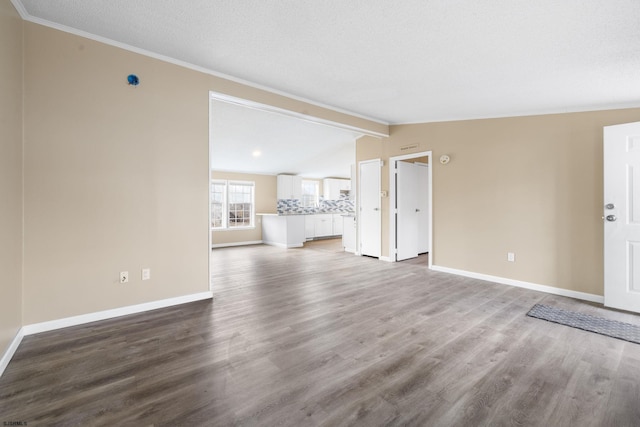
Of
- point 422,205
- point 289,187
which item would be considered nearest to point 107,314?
point 422,205

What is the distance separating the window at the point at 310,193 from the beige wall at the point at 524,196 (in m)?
5.40

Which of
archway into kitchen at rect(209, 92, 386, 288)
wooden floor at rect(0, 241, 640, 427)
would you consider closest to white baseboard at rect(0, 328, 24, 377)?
wooden floor at rect(0, 241, 640, 427)

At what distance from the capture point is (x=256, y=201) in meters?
8.48

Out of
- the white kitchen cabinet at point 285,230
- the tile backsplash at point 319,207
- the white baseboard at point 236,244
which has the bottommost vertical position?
the white baseboard at point 236,244

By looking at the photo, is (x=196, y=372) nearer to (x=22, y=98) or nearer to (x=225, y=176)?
(x=22, y=98)

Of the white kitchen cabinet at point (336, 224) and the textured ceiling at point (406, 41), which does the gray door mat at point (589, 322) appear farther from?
the white kitchen cabinet at point (336, 224)

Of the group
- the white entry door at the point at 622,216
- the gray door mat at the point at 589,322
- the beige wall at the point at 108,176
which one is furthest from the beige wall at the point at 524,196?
the beige wall at the point at 108,176

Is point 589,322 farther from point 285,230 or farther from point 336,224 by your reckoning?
point 336,224

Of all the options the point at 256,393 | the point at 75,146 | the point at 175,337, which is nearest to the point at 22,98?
the point at 75,146

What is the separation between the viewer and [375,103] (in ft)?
14.0

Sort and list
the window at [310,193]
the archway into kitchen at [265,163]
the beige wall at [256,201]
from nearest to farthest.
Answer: the archway into kitchen at [265,163]
the beige wall at [256,201]
the window at [310,193]

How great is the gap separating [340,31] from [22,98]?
2666 mm

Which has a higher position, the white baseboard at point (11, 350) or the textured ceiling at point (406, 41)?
→ the textured ceiling at point (406, 41)

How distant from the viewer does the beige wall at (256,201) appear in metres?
7.83
